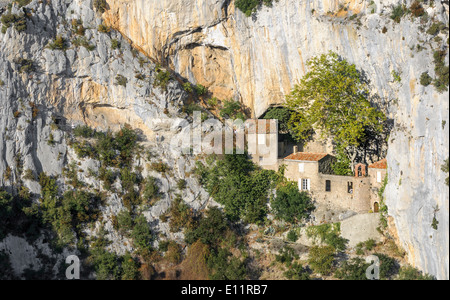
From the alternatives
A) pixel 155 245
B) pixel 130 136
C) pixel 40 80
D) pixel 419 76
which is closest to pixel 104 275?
pixel 155 245

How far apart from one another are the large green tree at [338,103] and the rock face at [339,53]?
2.91ft

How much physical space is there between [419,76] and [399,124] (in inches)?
134

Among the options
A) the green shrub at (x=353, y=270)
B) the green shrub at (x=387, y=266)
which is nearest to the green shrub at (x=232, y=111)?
the green shrub at (x=353, y=270)

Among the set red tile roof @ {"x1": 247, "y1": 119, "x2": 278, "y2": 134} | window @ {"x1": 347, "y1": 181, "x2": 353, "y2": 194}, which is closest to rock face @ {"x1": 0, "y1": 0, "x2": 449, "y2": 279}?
red tile roof @ {"x1": 247, "y1": 119, "x2": 278, "y2": 134}

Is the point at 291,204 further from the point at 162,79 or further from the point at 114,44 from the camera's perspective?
the point at 114,44

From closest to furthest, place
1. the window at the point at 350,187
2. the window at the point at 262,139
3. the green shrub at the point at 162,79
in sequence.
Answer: the window at the point at 350,187
the window at the point at 262,139
the green shrub at the point at 162,79

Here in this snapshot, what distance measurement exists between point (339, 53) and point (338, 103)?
324 cm

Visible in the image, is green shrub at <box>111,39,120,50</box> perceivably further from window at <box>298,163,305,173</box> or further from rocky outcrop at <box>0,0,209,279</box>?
window at <box>298,163,305,173</box>

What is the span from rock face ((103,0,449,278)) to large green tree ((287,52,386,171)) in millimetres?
888

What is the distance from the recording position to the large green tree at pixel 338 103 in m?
36.7

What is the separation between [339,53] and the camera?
124 ft

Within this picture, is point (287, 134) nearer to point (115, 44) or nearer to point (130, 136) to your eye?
point (130, 136)

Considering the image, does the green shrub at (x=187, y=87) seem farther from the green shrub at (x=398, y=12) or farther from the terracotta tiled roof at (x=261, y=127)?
the green shrub at (x=398, y=12)

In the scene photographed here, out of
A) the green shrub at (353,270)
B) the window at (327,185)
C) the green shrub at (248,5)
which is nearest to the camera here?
the green shrub at (353,270)
